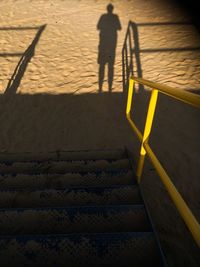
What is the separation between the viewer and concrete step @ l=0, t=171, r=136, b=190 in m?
2.59

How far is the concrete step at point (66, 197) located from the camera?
2199mm

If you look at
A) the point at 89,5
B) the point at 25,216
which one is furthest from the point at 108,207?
the point at 89,5

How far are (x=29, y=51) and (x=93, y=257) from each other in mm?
6846

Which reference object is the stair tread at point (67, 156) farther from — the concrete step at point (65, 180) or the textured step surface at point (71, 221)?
the textured step surface at point (71, 221)

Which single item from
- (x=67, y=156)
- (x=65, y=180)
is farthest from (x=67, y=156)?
(x=65, y=180)

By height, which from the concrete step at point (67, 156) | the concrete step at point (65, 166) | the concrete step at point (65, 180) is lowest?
the concrete step at point (67, 156)

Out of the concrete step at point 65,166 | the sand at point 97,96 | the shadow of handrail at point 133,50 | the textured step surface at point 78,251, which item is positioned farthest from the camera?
the shadow of handrail at point 133,50

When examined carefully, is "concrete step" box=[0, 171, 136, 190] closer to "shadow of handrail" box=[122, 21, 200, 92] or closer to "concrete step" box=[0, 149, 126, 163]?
"concrete step" box=[0, 149, 126, 163]

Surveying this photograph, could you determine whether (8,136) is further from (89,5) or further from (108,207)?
(89,5)

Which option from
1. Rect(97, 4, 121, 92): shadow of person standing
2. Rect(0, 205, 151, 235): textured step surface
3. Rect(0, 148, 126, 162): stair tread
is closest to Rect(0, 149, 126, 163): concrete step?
Rect(0, 148, 126, 162): stair tread

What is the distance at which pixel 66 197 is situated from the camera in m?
2.22

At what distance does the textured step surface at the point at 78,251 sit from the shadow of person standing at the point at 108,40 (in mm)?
4280

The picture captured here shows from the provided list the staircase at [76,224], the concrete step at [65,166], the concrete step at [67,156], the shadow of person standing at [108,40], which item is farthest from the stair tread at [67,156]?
the shadow of person standing at [108,40]

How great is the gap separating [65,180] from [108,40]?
19.9 ft
